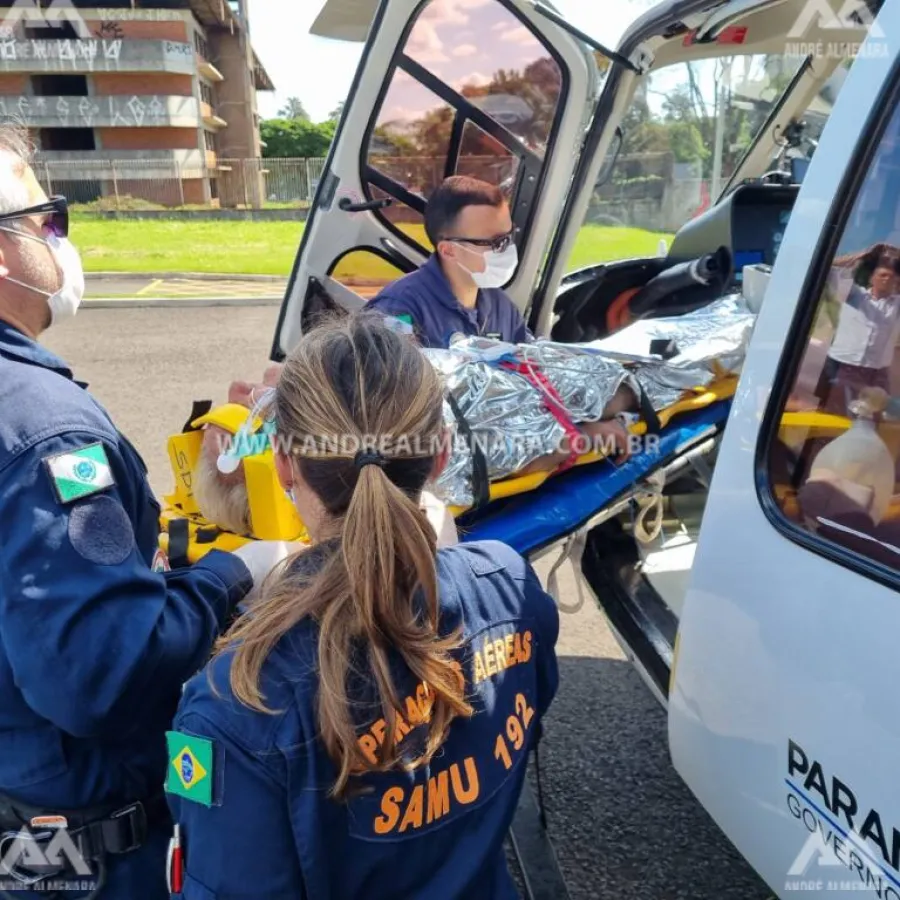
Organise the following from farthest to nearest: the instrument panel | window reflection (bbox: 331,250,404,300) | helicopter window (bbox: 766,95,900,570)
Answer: window reflection (bbox: 331,250,404,300), the instrument panel, helicopter window (bbox: 766,95,900,570)

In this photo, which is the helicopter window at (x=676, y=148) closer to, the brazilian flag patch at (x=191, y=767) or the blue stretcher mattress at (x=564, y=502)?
the blue stretcher mattress at (x=564, y=502)

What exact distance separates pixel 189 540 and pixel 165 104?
38950mm

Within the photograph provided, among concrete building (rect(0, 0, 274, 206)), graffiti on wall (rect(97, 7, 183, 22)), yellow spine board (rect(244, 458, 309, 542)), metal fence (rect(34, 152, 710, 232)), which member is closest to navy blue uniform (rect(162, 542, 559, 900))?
yellow spine board (rect(244, 458, 309, 542))

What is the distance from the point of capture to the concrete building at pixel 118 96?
34.5m

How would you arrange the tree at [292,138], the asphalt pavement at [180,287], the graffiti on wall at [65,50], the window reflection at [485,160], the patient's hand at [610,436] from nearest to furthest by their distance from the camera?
the patient's hand at [610,436]
the window reflection at [485,160]
the asphalt pavement at [180,287]
the graffiti on wall at [65,50]
the tree at [292,138]

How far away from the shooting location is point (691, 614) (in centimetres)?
152

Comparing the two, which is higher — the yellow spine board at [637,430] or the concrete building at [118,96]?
the concrete building at [118,96]

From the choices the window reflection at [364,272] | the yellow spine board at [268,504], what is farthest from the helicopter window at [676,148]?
the yellow spine board at [268,504]

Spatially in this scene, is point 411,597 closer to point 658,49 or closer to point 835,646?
point 835,646

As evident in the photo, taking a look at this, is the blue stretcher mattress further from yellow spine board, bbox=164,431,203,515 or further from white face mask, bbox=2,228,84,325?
white face mask, bbox=2,228,84,325

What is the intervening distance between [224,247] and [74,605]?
17407 mm

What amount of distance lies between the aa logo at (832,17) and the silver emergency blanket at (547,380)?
1327mm

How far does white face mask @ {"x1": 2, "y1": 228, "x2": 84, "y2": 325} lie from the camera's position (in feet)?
4.73

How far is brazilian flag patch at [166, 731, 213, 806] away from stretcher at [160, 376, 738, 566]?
2.97ft
